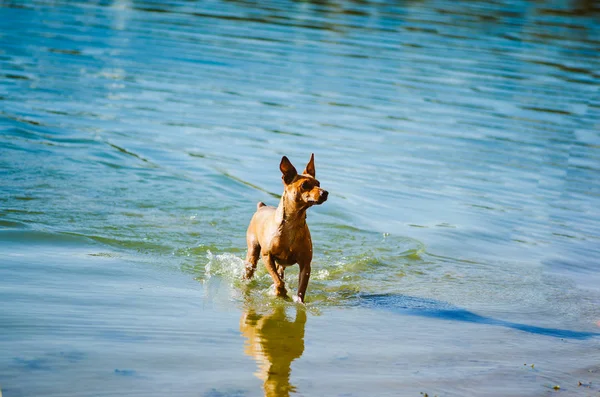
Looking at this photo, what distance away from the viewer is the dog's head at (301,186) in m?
8.11

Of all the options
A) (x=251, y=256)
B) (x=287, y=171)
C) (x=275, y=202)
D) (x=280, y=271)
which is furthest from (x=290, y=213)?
(x=275, y=202)

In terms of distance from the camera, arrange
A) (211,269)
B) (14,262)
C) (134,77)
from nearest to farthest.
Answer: (14,262)
(211,269)
(134,77)

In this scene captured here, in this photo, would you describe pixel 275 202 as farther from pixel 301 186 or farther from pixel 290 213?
pixel 301 186

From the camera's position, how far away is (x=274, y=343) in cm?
766

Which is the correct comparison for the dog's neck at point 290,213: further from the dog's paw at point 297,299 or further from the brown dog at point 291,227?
the dog's paw at point 297,299

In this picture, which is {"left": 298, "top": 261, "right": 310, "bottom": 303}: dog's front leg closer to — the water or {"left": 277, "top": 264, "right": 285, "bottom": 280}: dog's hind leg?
the water

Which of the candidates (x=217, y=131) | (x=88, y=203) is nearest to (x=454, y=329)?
(x=88, y=203)

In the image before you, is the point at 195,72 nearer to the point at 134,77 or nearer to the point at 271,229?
the point at 134,77

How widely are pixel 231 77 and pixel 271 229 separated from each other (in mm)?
14911

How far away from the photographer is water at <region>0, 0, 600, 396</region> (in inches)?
283

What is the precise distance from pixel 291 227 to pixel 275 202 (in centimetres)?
456

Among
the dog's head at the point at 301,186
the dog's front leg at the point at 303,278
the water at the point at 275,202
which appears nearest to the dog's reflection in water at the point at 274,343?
the water at the point at 275,202

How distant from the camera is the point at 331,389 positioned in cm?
666

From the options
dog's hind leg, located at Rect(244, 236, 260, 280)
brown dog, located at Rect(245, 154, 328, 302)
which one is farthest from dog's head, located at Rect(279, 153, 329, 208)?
dog's hind leg, located at Rect(244, 236, 260, 280)
